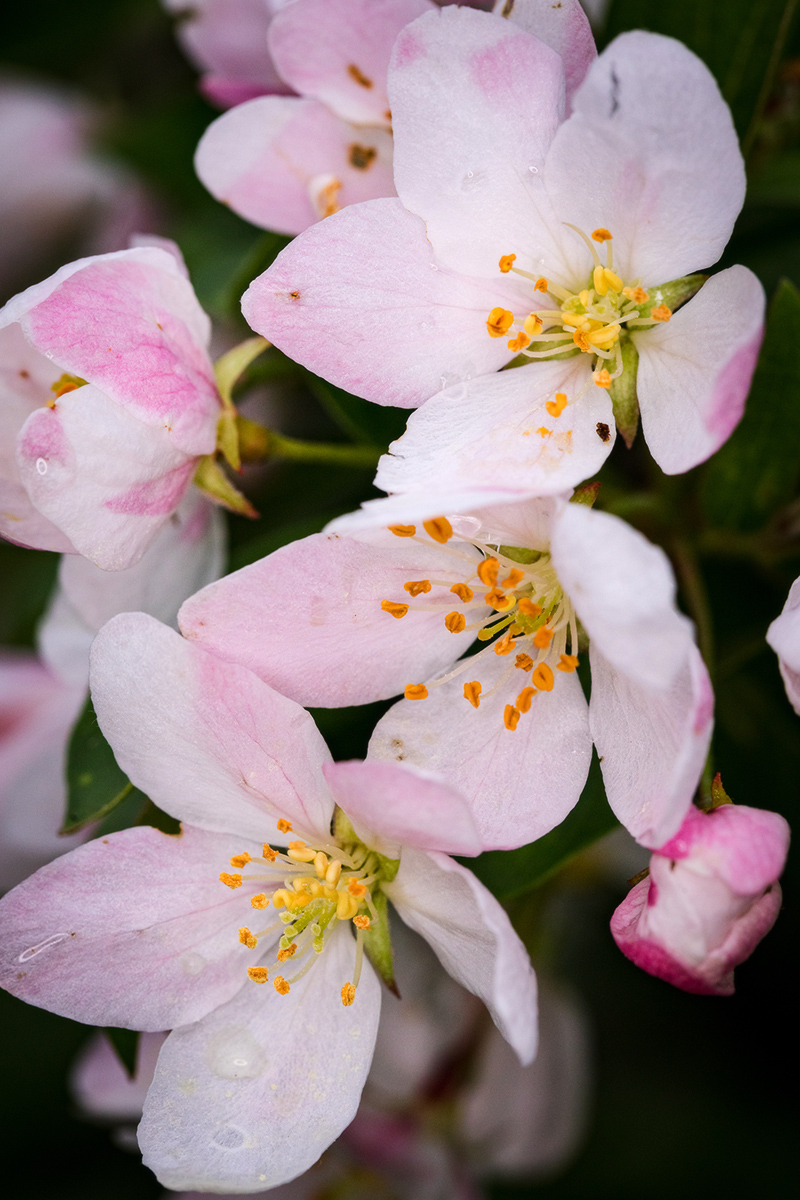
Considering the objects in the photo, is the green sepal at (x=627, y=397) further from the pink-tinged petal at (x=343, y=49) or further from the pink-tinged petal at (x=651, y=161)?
the pink-tinged petal at (x=343, y=49)

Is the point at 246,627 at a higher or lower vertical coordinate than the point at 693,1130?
higher

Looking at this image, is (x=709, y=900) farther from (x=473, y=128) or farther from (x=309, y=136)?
(x=309, y=136)

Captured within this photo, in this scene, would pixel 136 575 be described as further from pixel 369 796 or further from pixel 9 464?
pixel 369 796

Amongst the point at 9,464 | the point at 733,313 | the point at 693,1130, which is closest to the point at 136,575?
the point at 9,464

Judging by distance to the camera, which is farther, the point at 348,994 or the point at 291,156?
the point at 291,156

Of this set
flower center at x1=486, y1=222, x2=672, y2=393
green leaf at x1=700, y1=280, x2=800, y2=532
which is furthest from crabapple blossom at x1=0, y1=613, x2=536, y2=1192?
green leaf at x1=700, y1=280, x2=800, y2=532

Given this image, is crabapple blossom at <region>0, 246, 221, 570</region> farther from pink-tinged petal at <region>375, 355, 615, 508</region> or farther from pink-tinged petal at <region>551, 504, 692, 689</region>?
pink-tinged petal at <region>551, 504, 692, 689</region>

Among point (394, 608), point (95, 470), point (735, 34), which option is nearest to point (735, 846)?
point (394, 608)
